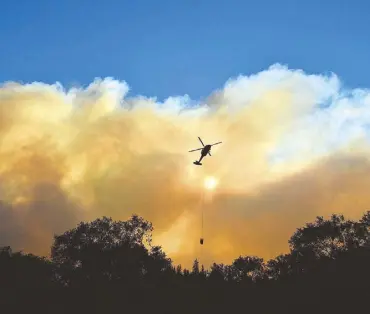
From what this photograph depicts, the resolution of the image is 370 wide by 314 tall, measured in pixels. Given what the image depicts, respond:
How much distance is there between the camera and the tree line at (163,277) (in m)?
51.6

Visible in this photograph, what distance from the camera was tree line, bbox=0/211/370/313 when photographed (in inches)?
2032

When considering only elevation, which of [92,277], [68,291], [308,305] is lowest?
[308,305]

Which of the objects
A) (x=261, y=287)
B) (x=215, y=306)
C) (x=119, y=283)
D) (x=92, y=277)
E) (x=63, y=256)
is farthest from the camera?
(x=63, y=256)

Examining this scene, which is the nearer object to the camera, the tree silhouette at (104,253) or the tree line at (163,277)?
the tree line at (163,277)

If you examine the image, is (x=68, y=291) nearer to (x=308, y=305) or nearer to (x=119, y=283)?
(x=119, y=283)

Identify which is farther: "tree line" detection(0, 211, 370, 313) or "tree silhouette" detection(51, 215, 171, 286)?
"tree silhouette" detection(51, 215, 171, 286)

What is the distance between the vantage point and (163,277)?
7169 centimetres

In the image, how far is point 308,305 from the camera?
47594 millimetres

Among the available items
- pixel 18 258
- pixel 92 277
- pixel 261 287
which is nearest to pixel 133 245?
pixel 92 277

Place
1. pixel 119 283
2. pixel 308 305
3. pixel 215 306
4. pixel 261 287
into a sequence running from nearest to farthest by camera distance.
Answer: pixel 308 305
pixel 215 306
pixel 261 287
pixel 119 283

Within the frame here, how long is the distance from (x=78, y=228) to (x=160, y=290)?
29.6 meters

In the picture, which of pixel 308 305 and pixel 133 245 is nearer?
pixel 308 305

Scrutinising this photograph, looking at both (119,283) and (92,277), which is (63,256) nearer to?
(92,277)

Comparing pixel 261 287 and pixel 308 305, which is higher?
pixel 261 287
